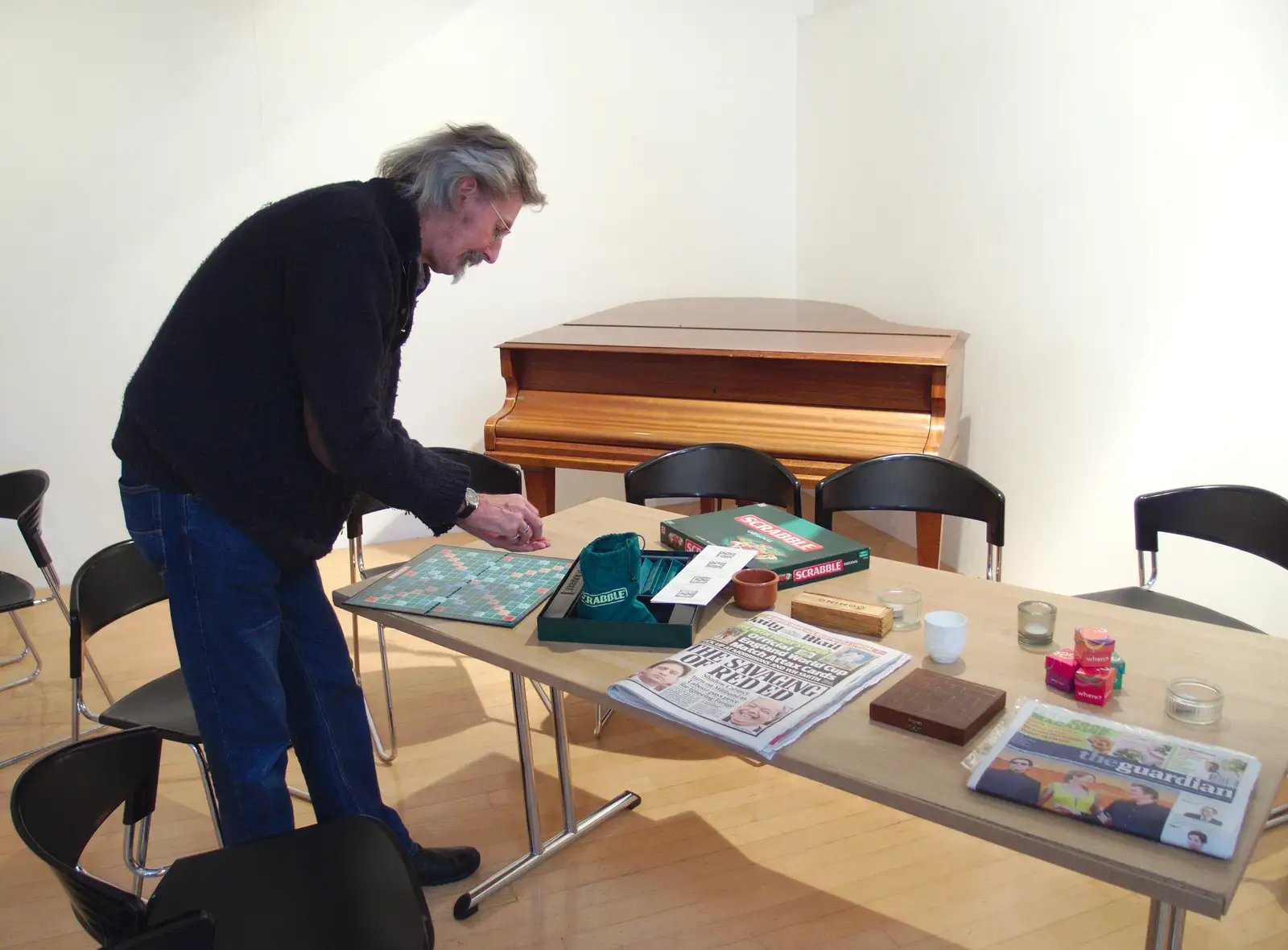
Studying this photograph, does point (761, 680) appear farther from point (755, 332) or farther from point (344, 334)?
point (755, 332)

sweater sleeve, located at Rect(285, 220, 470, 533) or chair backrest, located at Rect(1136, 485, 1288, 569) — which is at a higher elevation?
sweater sleeve, located at Rect(285, 220, 470, 533)

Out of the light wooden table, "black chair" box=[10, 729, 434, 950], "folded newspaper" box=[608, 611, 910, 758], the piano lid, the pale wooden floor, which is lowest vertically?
the pale wooden floor

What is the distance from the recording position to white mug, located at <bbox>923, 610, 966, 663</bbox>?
5.32 feet

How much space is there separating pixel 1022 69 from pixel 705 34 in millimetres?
1892

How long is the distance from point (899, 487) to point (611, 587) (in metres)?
A: 1.36

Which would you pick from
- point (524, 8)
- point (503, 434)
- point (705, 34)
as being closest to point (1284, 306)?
point (503, 434)

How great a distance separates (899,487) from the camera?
286 centimetres

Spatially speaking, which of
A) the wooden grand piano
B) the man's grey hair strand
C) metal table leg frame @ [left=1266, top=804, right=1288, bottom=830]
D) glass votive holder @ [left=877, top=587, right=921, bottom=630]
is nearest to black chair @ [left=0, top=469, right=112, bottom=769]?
the wooden grand piano

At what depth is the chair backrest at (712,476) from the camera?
9.77ft

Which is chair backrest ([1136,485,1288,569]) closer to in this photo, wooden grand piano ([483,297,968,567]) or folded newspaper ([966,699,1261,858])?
wooden grand piano ([483,297,968,567])

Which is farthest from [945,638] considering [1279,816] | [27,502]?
[27,502]

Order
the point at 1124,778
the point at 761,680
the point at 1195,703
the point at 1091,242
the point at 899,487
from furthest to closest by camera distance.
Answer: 1. the point at 1091,242
2. the point at 899,487
3. the point at 761,680
4. the point at 1195,703
5. the point at 1124,778

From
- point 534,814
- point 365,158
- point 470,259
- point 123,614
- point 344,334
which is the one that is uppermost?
point 365,158

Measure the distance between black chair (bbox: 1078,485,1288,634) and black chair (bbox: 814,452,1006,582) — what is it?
0.38 metres
